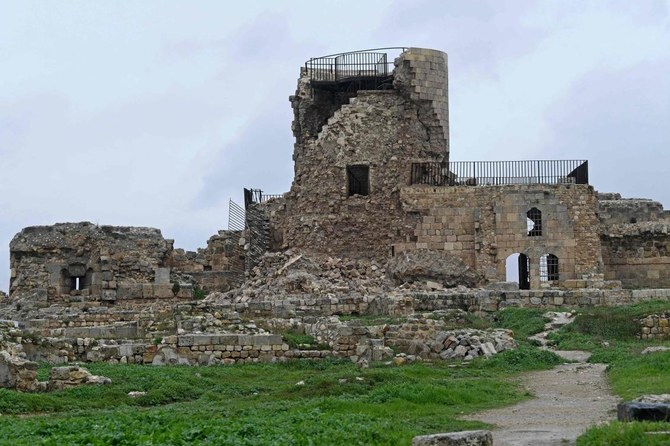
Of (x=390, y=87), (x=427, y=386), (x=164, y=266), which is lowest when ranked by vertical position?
(x=427, y=386)

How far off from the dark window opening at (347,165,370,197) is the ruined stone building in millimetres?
33

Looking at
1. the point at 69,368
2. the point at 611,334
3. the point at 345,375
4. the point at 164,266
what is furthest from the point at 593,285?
the point at 69,368

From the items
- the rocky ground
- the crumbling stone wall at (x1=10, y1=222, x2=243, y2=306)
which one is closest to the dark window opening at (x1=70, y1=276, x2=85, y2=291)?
the crumbling stone wall at (x1=10, y1=222, x2=243, y2=306)

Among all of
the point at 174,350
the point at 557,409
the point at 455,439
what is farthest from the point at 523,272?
the point at 455,439

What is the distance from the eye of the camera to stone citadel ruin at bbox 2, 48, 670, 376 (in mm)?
37938

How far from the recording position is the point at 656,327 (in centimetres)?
2730

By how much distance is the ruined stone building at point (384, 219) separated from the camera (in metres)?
38.4

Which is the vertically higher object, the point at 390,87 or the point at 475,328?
the point at 390,87

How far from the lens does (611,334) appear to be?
90.0ft

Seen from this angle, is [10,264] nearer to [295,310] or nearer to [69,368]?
[295,310]

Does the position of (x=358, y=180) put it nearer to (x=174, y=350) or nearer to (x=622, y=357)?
(x=174, y=350)

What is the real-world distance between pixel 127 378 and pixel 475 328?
10084 millimetres

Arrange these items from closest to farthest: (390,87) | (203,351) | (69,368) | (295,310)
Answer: (69,368) → (203,351) → (295,310) → (390,87)

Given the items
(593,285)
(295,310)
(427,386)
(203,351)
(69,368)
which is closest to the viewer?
(427,386)
